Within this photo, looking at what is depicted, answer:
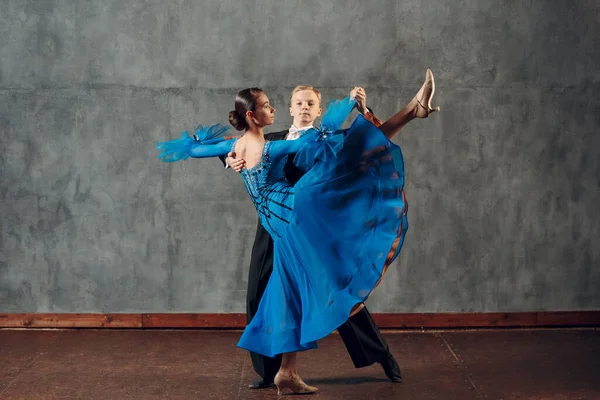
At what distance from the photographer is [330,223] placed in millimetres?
3643

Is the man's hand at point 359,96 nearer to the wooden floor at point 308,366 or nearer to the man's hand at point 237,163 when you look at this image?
the man's hand at point 237,163

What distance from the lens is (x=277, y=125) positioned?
5082mm

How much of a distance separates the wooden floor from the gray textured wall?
1.00 ft

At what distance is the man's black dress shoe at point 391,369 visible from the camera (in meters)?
4.08

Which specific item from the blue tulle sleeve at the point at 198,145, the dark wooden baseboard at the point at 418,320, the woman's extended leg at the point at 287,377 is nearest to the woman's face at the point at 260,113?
the blue tulle sleeve at the point at 198,145

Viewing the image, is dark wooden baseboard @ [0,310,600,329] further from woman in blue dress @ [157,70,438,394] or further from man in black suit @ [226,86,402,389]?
woman in blue dress @ [157,70,438,394]

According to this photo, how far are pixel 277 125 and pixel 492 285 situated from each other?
1.68m

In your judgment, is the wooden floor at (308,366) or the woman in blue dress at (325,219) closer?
the woman in blue dress at (325,219)

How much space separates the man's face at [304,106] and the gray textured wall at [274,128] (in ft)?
3.75

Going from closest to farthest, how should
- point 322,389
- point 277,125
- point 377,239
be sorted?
point 377,239
point 322,389
point 277,125

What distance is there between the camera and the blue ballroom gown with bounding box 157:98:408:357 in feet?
11.7

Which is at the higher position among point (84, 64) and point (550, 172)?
point (84, 64)

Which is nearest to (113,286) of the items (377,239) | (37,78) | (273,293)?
(37,78)

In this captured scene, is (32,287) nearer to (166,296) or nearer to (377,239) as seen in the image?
(166,296)
